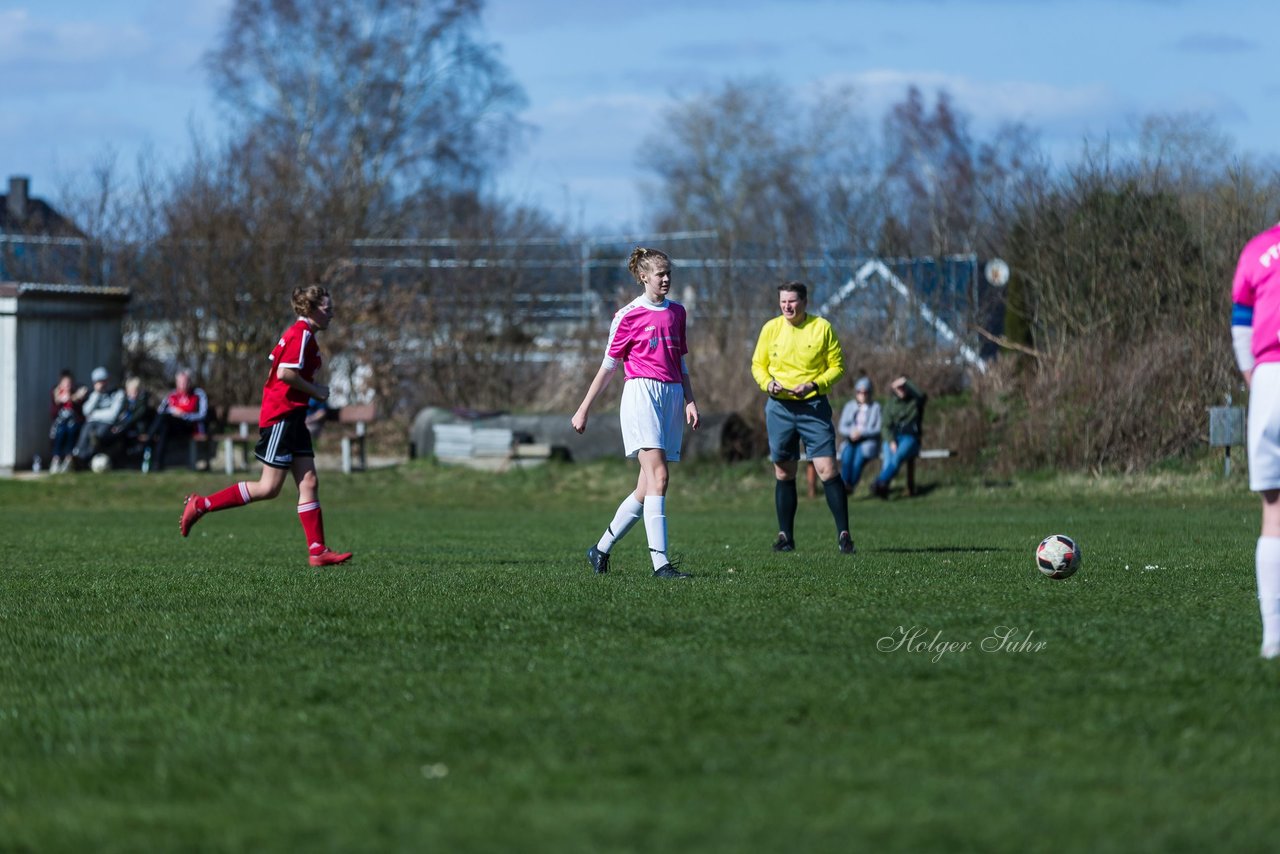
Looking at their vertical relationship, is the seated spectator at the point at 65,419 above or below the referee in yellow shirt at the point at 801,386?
below

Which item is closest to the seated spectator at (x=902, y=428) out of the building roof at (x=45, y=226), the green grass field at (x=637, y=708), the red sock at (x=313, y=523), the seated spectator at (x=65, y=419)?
the green grass field at (x=637, y=708)

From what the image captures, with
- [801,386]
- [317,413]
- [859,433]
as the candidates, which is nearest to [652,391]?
[801,386]

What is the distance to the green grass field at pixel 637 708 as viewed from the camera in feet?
14.6

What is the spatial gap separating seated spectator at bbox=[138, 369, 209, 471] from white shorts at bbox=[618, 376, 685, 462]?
1765 centimetres

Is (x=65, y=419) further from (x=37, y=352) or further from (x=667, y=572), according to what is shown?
(x=667, y=572)

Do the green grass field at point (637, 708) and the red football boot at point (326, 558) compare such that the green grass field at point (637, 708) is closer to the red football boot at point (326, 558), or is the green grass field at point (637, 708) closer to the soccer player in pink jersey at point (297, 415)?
the red football boot at point (326, 558)

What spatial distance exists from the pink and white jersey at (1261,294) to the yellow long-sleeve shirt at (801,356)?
18.3 ft

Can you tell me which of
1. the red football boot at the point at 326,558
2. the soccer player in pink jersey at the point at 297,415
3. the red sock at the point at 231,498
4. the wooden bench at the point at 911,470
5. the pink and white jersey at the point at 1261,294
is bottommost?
the wooden bench at the point at 911,470

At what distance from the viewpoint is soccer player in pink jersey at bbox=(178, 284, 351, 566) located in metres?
11.3

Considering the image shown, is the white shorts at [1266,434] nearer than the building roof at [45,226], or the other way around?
the white shorts at [1266,434]

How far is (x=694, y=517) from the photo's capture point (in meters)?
20.2

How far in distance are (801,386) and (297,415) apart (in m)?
3.63

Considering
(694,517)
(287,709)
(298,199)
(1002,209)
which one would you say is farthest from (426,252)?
(287,709)

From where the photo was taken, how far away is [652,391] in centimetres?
1034
